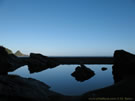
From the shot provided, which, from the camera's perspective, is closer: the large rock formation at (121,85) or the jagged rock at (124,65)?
the large rock formation at (121,85)

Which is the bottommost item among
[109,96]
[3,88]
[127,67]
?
[109,96]

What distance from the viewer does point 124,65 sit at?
539 inches

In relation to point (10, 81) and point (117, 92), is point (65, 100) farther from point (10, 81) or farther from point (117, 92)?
point (10, 81)

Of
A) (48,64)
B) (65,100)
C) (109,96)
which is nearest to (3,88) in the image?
(65,100)

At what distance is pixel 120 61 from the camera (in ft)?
48.1

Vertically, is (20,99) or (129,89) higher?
(129,89)

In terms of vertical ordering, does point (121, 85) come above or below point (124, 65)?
below

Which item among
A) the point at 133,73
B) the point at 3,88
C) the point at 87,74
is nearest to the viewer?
the point at 3,88

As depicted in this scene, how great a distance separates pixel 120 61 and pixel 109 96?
778 cm

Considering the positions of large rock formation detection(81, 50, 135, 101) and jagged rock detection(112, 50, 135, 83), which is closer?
large rock formation detection(81, 50, 135, 101)

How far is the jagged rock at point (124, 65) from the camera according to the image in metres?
12.8

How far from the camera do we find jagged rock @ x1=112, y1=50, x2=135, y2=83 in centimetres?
1282

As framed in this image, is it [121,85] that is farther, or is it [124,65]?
[124,65]

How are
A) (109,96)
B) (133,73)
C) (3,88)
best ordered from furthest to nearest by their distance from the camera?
(133,73), (109,96), (3,88)
